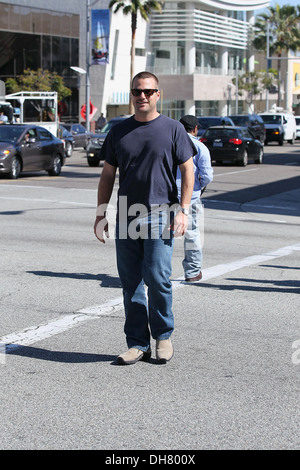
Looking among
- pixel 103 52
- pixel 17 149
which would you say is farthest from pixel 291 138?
pixel 17 149

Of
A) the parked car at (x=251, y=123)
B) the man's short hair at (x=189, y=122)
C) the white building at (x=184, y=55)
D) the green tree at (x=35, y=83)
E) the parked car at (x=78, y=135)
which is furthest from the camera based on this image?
the white building at (x=184, y=55)

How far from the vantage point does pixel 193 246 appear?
31.2 feet

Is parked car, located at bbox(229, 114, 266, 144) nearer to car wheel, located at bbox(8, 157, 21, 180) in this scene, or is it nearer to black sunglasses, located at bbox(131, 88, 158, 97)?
car wheel, located at bbox(8, 157, 21, 180)

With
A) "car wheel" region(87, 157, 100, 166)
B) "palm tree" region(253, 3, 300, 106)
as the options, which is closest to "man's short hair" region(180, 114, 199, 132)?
"car wheel" region(87, 157, 100, 166)

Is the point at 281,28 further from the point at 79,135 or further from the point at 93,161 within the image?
the point at 93,161

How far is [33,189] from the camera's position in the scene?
69.3 ft

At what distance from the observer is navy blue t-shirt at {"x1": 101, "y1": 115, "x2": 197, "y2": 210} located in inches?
227

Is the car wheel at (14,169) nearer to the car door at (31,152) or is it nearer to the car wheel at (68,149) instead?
the car door at (31,152)

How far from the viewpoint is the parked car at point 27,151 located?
2416 centimetres

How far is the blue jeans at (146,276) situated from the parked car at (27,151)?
729 inches

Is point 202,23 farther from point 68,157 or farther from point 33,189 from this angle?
point 33,189

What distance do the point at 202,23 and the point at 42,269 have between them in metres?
68.0

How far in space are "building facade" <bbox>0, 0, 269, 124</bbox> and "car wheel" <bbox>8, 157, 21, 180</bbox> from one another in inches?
978

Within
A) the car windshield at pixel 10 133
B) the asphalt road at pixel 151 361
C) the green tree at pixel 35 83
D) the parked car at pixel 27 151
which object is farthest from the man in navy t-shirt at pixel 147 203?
the green tree at pixel 35 83
